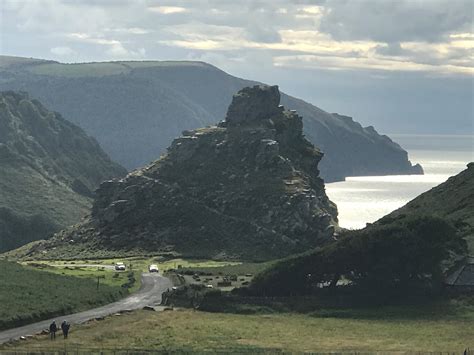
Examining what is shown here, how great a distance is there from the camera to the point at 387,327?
102 metres

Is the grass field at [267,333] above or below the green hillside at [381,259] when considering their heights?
below

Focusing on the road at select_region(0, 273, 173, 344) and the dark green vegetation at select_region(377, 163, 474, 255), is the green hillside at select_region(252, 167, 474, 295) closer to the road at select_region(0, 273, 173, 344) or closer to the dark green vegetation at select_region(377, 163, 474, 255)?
the dark green vegetation at select_region(377, 163, 474, 255)

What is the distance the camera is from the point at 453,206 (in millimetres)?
167250

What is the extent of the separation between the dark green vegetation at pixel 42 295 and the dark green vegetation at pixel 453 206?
47.6m

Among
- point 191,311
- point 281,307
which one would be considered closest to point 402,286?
point 281,307

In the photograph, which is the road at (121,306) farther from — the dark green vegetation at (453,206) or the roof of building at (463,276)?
the roof of building at (463,276)

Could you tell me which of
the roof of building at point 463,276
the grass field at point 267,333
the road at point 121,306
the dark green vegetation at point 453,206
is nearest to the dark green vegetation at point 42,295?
the road at point 121,306

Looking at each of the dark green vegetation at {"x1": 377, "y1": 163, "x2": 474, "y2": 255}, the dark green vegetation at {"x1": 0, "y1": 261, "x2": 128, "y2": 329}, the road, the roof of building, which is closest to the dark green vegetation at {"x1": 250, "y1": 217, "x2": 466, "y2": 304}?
the roof of building

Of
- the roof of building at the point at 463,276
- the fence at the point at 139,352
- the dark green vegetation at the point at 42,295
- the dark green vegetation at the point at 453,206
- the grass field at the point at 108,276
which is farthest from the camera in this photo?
the grass field at the point at 108,276

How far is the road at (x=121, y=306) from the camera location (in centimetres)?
9362

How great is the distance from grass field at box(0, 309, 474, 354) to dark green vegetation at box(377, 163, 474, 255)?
30.5 metres

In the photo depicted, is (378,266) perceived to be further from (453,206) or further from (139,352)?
(139,352)

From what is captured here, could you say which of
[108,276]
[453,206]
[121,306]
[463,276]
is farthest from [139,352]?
[453,206]

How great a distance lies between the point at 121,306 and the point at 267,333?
28.7 metres
